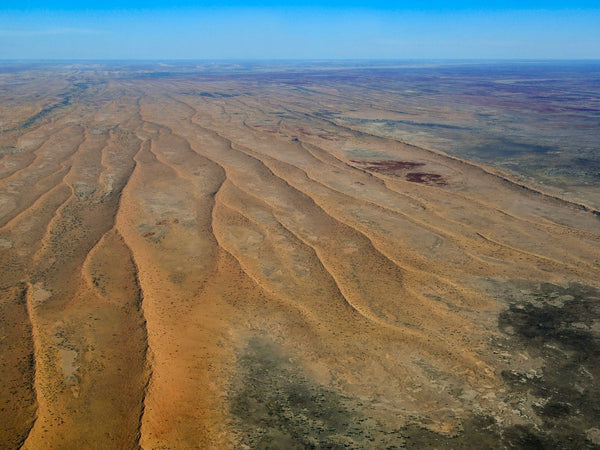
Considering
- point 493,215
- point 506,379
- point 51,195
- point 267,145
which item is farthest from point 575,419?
point 267,145

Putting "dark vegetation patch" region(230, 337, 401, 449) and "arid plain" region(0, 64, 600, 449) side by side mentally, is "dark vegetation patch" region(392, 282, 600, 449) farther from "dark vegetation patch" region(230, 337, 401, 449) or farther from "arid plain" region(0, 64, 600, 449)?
"dark vegetation patch" region(230, 337, 401, 449)

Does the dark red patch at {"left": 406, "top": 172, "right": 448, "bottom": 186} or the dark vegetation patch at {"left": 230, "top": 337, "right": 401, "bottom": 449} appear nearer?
the dark vegetation patch at {"left": 230, "top": 337, "right": 401, "bottom": 449}

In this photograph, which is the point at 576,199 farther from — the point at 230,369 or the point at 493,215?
the point at 230,369

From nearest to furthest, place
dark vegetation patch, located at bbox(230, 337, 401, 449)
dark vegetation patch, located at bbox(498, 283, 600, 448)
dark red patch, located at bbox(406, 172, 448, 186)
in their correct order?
dark vegetation patch, located at bbox(230, 337, 401, 449)
dark vegetation patch, located at bbox(498, 283, 600, 448)
dark red patch, located at bbox(406, 172, 448, 186)

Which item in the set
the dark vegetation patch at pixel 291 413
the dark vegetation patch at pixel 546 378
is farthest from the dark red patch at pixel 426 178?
the dark vegetation patch at pixel 291 413

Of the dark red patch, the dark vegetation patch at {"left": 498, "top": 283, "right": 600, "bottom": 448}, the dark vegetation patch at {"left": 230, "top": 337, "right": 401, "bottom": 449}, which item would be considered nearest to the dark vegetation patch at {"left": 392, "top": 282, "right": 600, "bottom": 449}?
the dark vegetation patch at {"left": 498, "top": 283, "right": 600, "bottom": 448}

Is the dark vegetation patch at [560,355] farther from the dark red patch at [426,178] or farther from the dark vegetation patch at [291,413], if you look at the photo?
the dark red patch at [426,178]
